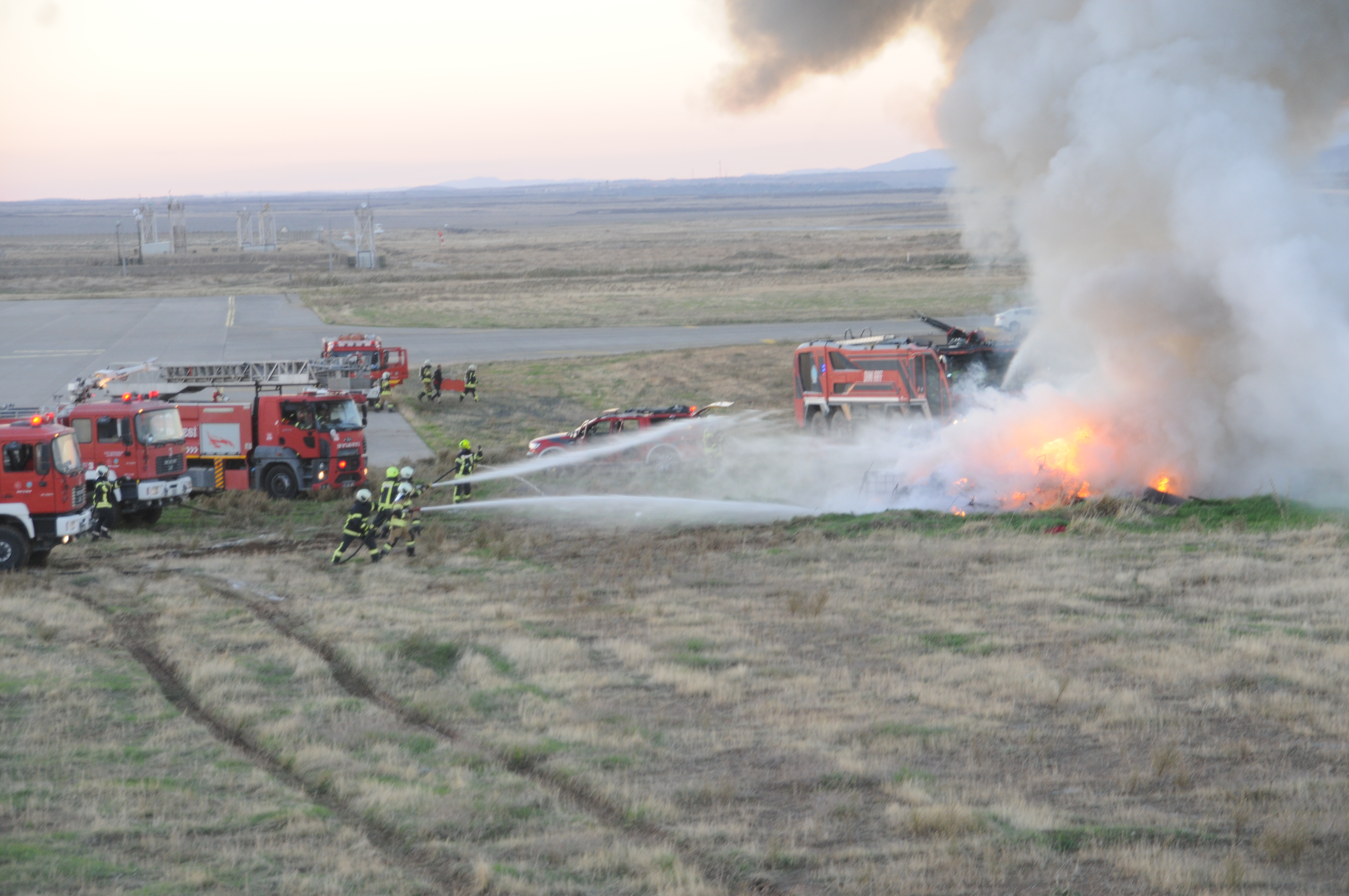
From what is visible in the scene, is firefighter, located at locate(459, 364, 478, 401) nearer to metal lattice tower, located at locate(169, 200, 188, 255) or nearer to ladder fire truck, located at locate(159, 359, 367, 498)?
ladder fire truck, located at locate(159, 359, 367, 498)

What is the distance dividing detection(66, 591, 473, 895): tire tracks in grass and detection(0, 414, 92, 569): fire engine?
3315mm

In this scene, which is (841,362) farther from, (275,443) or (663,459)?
(275,443)

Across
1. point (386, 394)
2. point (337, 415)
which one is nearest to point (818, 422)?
point (337, 415)

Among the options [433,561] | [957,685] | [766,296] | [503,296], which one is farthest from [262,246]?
[957,685]

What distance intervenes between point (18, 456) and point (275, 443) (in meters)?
7.27

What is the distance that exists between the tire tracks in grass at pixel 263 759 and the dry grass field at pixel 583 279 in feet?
156

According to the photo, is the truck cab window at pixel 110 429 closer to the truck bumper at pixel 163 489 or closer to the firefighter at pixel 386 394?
the truck bumper at pixel 163 489

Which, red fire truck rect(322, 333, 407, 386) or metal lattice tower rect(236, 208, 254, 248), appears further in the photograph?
metal lattice tower rect(236, 208, 254, 248)

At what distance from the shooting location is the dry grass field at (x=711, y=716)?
8.02 meters

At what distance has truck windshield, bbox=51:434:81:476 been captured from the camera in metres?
19.3

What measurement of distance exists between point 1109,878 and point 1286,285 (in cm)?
1424

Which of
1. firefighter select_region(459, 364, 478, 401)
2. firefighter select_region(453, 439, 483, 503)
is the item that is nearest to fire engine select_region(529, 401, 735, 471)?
firefighter select_region(453, 439, 483, 503)

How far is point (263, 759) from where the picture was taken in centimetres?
1033

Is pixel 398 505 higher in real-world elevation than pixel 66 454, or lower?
lower
